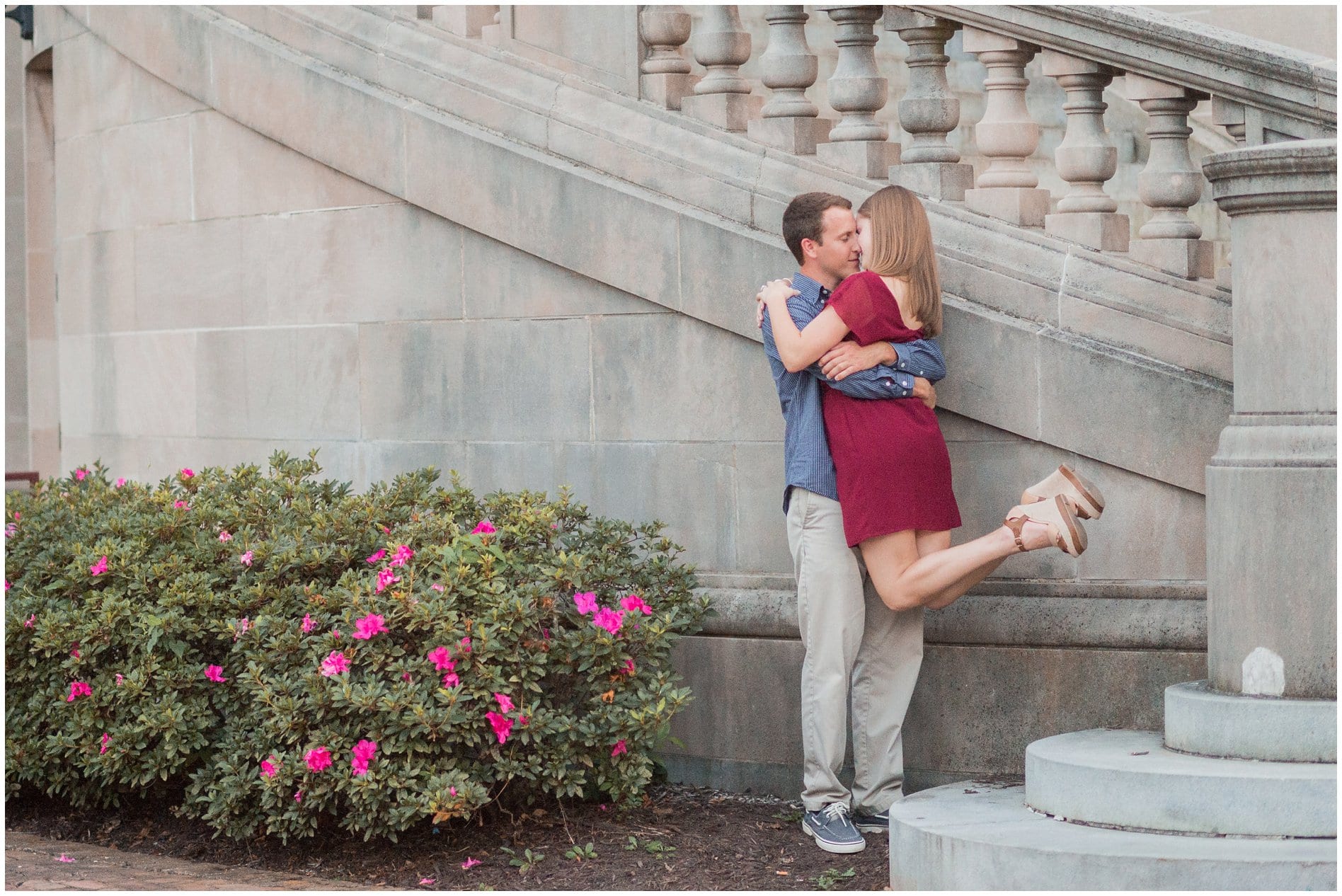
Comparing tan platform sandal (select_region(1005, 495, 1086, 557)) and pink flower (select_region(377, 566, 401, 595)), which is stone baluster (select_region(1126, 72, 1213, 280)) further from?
pink flower (select_region(377, 566, 401, 595))

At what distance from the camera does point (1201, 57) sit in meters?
5.21

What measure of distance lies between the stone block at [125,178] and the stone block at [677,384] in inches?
110

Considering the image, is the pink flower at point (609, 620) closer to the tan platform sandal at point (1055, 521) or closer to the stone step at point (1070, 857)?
the stone step at point (1070, 857)

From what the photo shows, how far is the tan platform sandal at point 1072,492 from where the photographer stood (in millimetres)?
5055

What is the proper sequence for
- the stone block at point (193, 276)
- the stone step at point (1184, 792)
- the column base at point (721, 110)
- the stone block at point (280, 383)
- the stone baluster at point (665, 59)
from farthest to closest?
1. the stone block at point (193, 276)
2. the stone block at point (280, 383)
3. the stone baluster at point (665, 59)
4. the column base at point (721, 110)
5. the stone step at point (1184, 792)

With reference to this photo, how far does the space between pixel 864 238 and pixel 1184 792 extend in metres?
1.97

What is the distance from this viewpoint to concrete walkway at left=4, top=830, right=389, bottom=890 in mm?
5109

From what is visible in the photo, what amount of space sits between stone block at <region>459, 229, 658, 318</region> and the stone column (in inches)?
89.6

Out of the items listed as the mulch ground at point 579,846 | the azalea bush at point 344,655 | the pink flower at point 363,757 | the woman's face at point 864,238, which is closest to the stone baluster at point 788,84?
the woman's face at point 864,238

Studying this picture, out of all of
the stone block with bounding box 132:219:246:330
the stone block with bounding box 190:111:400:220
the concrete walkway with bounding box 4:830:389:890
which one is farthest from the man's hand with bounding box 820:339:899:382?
the stone block with bounding box 132:219:246:330

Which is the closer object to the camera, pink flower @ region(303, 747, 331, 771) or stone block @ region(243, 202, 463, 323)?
pink flower @ region(303, 747, 331, 771)

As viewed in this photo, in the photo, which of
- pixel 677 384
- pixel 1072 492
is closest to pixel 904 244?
pixel 1072 492

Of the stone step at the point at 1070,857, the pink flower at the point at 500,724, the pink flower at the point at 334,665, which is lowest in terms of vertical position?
the stone step at the point at 1070,857

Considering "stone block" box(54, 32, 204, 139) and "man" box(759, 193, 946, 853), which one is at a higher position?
"stone block" box(54, 32, 204, 139)
